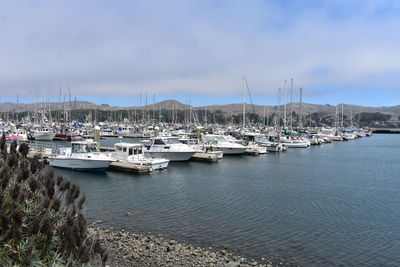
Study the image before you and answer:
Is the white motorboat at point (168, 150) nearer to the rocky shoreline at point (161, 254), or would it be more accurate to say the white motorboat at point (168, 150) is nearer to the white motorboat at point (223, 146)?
the white motorboat at point (223, 146)

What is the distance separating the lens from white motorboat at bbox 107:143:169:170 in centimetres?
3673

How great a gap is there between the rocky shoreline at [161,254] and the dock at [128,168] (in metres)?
18.7

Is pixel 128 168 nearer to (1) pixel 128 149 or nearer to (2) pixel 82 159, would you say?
(1) pixel 128 149

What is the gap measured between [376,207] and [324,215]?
5301 millimetres

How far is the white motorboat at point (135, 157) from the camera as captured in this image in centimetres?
3673

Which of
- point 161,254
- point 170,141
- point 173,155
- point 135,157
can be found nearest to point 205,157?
point 173,155

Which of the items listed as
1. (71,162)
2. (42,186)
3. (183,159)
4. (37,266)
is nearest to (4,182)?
(42,186)

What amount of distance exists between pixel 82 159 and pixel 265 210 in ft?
62.5

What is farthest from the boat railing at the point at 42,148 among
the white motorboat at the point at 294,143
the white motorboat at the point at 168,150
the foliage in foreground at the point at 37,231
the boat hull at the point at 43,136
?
the white motorboat at the point at 294,143

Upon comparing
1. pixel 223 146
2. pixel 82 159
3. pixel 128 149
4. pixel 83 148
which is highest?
pixel 83 148

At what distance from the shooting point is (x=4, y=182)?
9438 millimetres

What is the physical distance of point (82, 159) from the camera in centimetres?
3406

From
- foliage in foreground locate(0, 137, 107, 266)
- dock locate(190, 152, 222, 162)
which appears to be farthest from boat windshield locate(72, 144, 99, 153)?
foliage in foreground locate(0, 137, 107, 266)

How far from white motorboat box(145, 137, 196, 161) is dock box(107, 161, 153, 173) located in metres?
8.08
